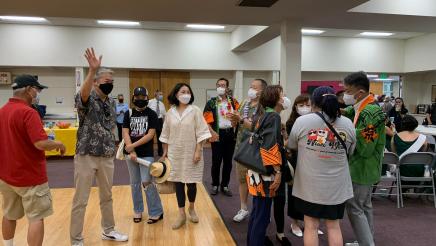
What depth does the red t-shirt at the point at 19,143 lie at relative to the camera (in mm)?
2188

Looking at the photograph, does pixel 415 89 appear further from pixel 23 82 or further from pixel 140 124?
pixel 23 82

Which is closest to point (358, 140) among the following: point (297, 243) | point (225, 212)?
point (297, 243)

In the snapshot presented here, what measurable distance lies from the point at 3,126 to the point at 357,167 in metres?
2.63

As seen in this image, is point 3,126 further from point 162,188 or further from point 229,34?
point 229,34

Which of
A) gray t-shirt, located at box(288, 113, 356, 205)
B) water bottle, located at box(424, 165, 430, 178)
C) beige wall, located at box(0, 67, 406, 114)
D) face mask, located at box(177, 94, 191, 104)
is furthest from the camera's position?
beige wall, located at box(0, 67, 406, 114)

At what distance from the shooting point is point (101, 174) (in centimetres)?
276

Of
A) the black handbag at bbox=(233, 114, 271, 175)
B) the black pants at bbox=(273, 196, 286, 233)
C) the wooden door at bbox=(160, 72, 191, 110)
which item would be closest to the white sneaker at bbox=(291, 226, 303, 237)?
the black pants at bbox=(273, 196, 286, 233)

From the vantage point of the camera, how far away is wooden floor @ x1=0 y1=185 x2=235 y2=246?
116 inches

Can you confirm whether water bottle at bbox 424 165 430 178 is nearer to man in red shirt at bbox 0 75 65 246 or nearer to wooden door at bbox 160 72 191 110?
man in red shirt at bbox 0 75 65 246

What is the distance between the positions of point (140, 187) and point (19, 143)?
1352mm

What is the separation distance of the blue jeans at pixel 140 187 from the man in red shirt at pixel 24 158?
0.96m

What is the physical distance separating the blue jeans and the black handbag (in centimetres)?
122

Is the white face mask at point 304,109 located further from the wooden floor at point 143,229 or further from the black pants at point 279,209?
the wooden floor at point 143,229

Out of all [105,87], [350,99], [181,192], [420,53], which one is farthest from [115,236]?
[420,53]
